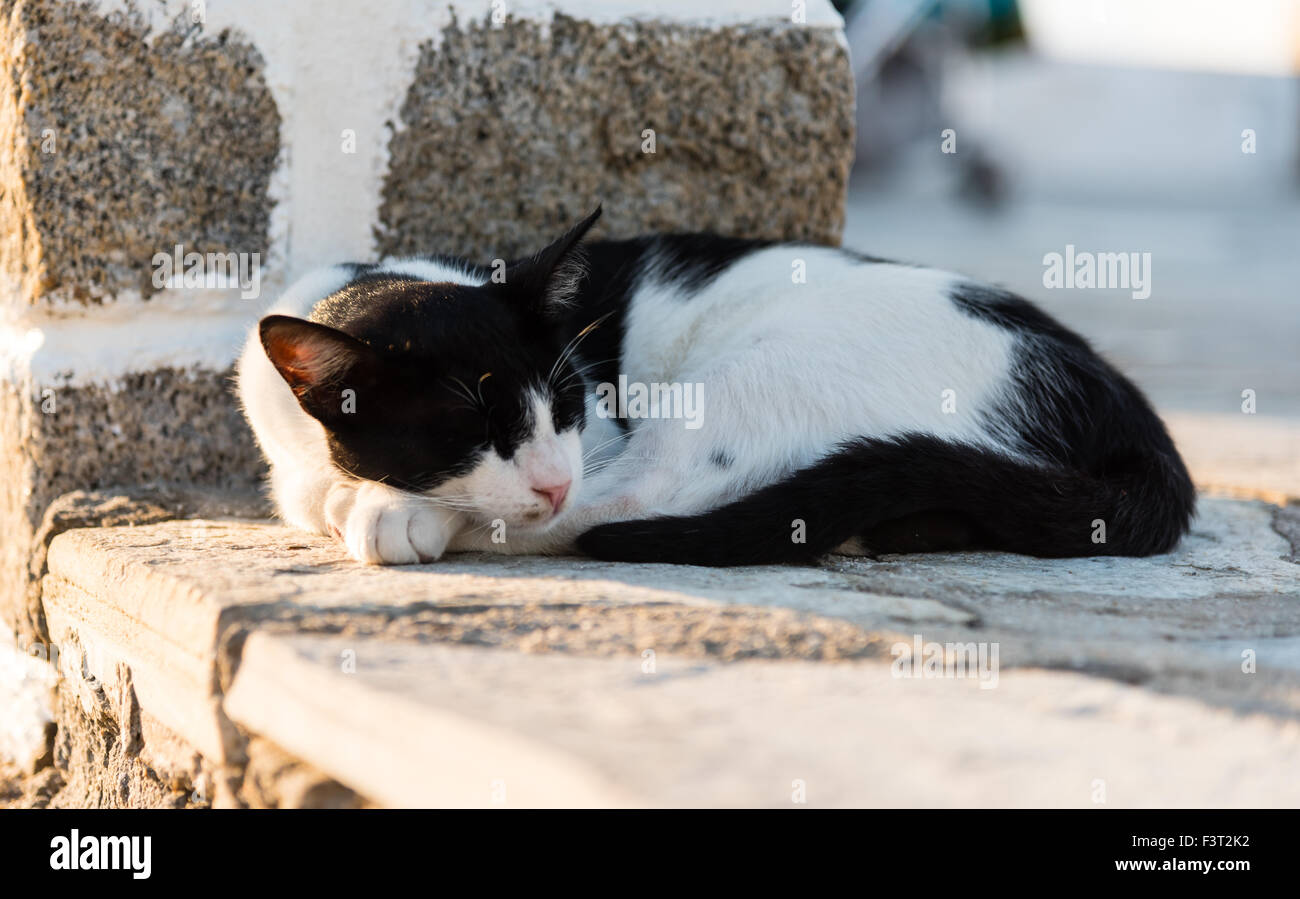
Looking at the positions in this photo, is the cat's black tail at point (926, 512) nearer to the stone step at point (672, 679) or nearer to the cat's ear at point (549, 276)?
the stone step at point (672, 679)

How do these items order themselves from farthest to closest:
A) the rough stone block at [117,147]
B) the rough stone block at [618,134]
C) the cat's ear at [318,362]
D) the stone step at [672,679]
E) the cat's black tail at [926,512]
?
1. the rough stone block at [618,134]
2. the rough stone block at [117,147]
3. the cat's black tail at [926,512]
4. the cat's ear at [318,362]
5. the stone step at [672,679]

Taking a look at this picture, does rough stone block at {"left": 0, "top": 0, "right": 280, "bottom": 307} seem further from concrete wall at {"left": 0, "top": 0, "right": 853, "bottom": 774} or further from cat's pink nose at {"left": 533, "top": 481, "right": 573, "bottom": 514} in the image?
cat's pink nose at {"left": 533, "top": 481, "right": 573, "bottom": 514}

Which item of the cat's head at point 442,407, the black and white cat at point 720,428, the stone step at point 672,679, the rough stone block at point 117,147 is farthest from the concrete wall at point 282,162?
the cat's head at point 442,407

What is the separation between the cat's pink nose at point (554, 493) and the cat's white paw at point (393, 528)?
0.50 ft

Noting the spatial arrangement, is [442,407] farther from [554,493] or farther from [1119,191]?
[1119,191]

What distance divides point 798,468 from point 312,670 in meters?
0.89

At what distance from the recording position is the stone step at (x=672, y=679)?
1095mm

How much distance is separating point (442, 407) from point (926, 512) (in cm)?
76

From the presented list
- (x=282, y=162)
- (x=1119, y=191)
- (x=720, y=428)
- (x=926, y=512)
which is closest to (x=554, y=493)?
(x=720, y=428)

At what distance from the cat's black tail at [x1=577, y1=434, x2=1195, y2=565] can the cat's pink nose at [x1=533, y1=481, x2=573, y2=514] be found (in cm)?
7

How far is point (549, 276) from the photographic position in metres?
1.98

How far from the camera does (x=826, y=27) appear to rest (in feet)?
8.64

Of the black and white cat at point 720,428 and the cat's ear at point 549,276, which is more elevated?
the cat's ear at point 549,276

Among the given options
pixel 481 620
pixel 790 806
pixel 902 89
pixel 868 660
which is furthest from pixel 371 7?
pixel 902 89
